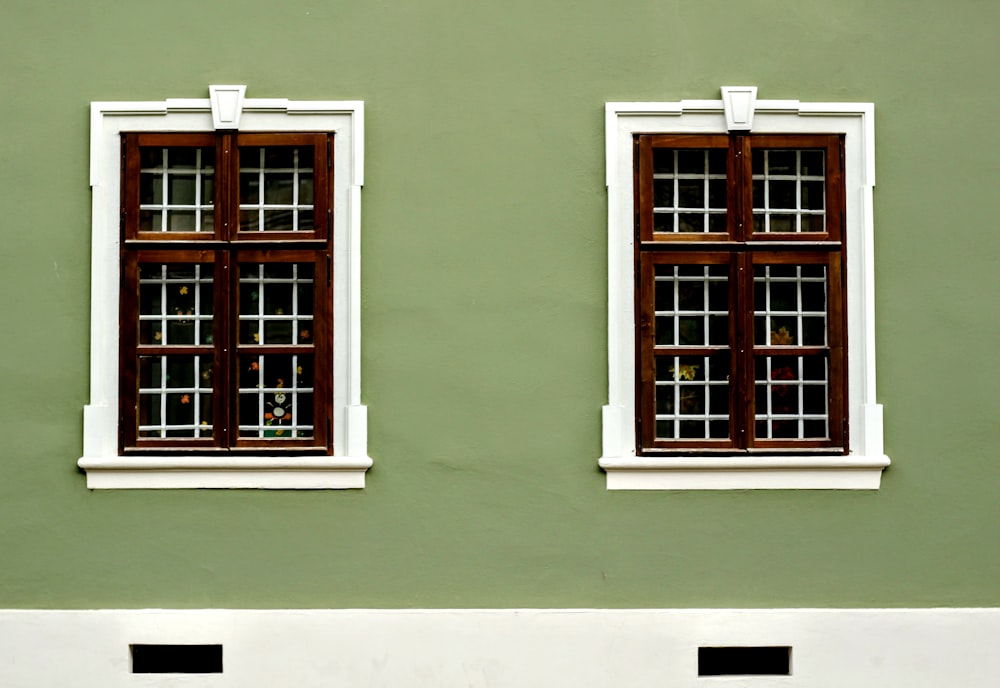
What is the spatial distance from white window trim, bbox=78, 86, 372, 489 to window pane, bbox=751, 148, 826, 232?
2.31m

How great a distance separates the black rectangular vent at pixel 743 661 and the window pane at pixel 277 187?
3390 mm

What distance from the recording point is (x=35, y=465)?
6535 mm

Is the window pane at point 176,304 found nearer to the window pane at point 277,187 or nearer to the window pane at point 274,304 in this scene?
the window pane at point 274,304

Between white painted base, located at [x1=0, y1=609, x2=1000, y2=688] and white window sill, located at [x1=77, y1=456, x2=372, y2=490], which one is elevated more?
white window sill, located at [x1=77, y1=456, x2=372, y2=490]

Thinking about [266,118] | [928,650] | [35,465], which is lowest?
[928,650]

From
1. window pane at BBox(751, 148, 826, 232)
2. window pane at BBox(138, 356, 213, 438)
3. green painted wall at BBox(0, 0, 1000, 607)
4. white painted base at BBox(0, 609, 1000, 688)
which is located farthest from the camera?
window pane at BBox(751, 148, 826, 232)

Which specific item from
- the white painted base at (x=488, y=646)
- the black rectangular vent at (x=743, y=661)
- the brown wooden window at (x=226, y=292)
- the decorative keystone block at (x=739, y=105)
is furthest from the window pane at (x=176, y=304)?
the black rectangular vent at (x=743, y=661)

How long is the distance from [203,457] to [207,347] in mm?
629

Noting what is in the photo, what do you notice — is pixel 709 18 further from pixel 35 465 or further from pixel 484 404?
pixel 35 465

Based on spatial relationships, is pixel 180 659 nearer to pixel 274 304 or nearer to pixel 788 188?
pixel 274 304

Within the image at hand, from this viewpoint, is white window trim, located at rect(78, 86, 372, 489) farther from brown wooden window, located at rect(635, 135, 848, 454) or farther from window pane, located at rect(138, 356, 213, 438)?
brown wooden window, located at rect(635, 135, 848, 454)

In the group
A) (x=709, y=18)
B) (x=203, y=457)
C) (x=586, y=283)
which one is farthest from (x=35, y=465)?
(x=709, y=18)

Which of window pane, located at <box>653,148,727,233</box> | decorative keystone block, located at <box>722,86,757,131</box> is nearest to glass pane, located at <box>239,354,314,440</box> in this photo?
window pane, located at <box>653,148,727,233</box>

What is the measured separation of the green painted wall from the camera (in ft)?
21.4
